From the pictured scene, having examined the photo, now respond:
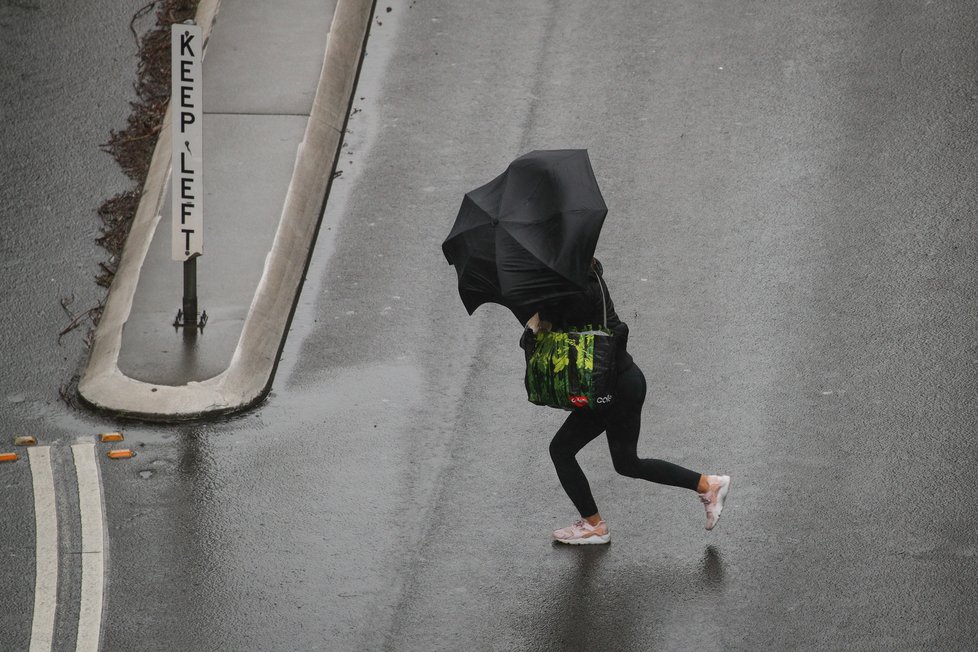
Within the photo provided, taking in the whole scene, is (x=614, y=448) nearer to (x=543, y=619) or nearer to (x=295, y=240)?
(x=543, y=619)

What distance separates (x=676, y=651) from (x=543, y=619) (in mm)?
726

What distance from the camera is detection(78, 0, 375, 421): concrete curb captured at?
364 inches

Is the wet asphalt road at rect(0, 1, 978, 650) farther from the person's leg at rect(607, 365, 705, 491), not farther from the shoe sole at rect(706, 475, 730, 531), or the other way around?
the person's leg at rect(607, 365, 705, 491)

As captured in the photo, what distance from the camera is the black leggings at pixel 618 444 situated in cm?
741

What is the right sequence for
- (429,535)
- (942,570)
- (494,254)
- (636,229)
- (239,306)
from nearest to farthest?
(494,254), (942,570), (429,535), (239,306), (636,229)

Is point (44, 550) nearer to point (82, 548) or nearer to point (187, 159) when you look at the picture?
point (82, 548)

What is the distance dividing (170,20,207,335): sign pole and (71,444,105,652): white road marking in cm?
140

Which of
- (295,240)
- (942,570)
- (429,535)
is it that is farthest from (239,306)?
(942,570)

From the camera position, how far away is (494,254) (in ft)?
23.0

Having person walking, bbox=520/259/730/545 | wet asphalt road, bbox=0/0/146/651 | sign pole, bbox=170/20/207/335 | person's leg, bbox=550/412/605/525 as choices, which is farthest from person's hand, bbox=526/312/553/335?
sign pole, bbox=170/20/207/335

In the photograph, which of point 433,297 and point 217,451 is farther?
point 433,297

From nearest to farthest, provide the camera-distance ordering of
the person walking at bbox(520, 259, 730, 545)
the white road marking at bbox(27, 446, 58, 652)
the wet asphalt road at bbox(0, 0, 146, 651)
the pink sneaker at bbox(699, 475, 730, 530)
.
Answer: the person walking at bbox(520, 259, 730, 545)
the white road marking at bbox(27, 446, 58, 652)
the pink sneaker at bbox(699, 475, 730, 530)
the wet asphalt road at bbox(0, 0, 146, 651)

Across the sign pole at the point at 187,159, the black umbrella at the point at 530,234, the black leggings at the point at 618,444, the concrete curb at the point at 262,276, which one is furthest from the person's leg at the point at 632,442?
the sign pole at the point at 187,159

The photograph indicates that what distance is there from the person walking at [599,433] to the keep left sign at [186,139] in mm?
3317
